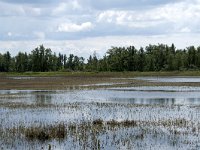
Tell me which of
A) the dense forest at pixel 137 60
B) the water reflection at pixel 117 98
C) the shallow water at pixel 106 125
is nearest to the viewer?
the shallow water at pixel 106 125

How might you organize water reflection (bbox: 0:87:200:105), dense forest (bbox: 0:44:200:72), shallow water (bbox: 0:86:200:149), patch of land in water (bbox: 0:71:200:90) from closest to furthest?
shallow water (bbox: 0:86:200:149) → water reflection (bbox: 0:87:200:105) → patch of land in water (bbox: 0:71:200:90) → dense forest (bbox: 0:44:200:72)

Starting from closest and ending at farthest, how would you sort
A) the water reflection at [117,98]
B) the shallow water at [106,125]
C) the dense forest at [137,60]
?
the shallow water at [106,125] < the water reflection at [117,98] < the dense forest at [137,60]

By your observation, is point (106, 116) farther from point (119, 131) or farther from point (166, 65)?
point (166, 65)

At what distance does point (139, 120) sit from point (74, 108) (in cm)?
1059

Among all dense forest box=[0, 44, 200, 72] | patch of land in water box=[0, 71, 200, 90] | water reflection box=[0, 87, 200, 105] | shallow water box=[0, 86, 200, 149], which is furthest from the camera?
dense forest box=[0, 44, 200, 72]

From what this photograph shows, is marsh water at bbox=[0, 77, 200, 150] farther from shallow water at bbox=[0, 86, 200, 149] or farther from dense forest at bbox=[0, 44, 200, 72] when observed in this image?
dense forest at bbox=[0, 44, 200, 72]

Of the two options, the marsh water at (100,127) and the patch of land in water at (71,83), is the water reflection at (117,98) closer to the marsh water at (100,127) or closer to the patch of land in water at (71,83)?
the marsh water at (100,127)

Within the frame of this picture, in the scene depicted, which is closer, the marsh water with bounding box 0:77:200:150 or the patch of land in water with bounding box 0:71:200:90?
the marsh water with bounding box 0:77:200:150

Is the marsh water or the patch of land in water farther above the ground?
the marsh water

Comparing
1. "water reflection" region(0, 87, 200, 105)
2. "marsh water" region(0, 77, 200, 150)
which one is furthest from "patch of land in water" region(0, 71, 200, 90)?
"marsh water" region(0, 77, 200, 150)

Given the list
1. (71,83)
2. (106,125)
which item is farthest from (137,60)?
(106,125)

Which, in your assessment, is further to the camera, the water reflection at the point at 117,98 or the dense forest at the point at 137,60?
the dense forest at the point at 137,60

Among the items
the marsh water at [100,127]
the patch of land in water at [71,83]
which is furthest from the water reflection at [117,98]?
the patch of land in water at [71,83]

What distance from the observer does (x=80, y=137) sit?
78.2 ft
